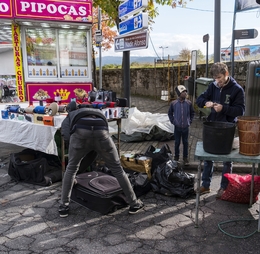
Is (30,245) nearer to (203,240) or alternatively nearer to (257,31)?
(203,240)

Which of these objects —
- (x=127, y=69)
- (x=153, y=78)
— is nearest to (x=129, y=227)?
(x=127, y=69)

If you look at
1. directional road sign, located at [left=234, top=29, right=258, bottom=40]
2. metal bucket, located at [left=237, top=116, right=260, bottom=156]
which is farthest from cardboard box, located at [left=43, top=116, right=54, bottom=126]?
directional road sign, located at [left=234, top=29, right=258, bottom=40]

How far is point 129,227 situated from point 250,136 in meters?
1.64

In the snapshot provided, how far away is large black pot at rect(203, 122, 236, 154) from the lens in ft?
10.1

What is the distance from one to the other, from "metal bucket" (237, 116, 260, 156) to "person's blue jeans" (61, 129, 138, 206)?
1.38 metres

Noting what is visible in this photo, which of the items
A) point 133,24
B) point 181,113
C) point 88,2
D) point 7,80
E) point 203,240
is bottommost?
point 203,240

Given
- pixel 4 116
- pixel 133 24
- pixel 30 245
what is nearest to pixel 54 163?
→ pixel 4 116

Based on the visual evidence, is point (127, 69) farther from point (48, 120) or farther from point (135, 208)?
point (135, 208)

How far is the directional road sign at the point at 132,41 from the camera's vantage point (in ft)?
15.9

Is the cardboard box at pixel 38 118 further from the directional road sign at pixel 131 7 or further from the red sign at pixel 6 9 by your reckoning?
the red sign at pixel 6 9

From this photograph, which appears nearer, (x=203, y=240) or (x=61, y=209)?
(x=203, y=240)

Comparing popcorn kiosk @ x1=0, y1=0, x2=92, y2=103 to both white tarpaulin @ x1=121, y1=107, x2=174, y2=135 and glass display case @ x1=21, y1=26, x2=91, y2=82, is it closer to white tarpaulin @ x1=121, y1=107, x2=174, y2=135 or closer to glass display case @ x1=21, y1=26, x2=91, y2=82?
glass display case @ x1=21, y1=26, x2=91, y2=82

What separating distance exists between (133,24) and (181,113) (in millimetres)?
1742

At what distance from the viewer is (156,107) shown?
500 inches
